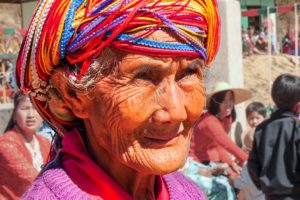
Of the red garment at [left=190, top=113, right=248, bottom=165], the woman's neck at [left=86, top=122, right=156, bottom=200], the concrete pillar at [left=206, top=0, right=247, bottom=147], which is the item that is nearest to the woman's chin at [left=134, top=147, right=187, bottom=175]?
the woman's neck at [left=86, top=122, right=156, bottom=200]

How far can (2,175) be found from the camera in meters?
3.84

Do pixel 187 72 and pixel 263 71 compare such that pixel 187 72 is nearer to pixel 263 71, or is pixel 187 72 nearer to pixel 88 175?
pixel 88 175

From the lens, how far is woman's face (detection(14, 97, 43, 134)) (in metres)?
4.03

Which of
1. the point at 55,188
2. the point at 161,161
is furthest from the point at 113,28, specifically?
the point at 55,188

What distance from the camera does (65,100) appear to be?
1.40m

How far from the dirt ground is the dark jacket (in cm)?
1219

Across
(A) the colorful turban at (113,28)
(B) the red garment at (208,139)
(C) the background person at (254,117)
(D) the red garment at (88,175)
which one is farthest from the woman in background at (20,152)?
(C) the background person at (254,117)

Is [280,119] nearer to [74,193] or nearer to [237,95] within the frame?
[237,95]

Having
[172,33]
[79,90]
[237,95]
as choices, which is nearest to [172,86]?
[172,33]

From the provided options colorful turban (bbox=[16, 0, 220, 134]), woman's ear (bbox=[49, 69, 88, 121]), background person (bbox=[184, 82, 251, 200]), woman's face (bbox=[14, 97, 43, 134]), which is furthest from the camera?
background person (bbox=[184, 82, 251, 200])

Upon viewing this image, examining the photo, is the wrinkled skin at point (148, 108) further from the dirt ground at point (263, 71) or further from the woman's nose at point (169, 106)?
the dirt ground at point (263, 71)

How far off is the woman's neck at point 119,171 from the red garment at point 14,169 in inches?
94.0

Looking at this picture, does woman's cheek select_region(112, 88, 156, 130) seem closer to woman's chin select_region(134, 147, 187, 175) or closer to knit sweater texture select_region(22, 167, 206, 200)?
woman's chin select_region(134, 147, 187, 175)

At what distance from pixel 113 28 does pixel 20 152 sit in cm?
278
